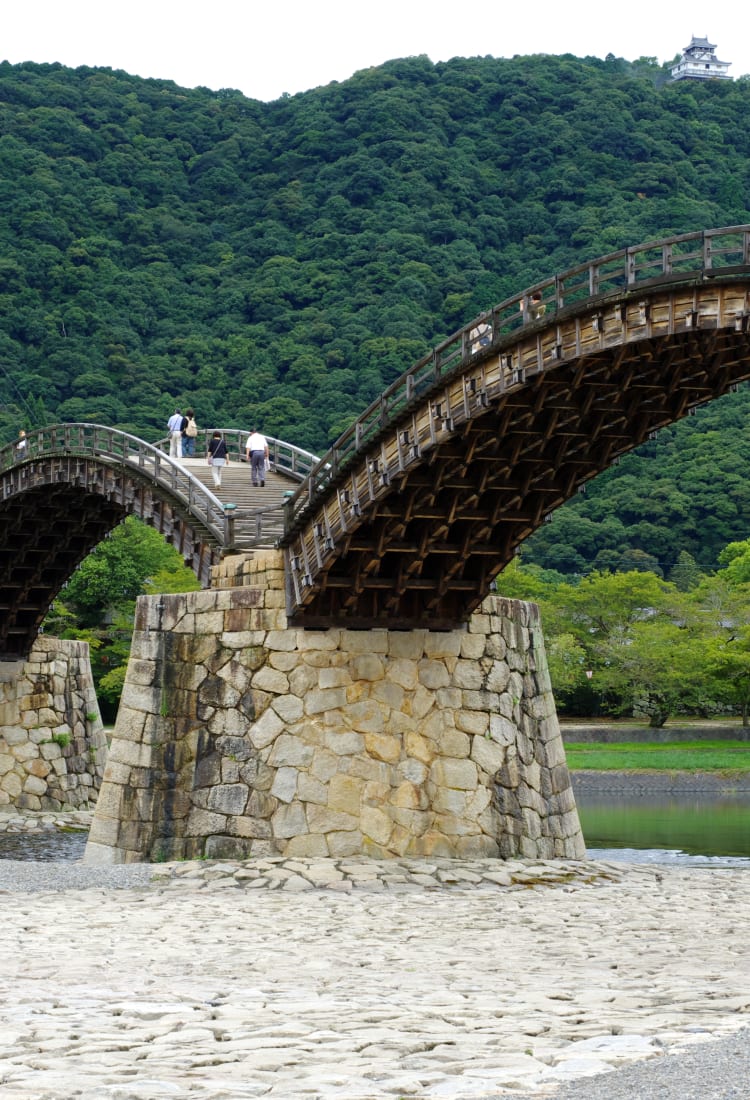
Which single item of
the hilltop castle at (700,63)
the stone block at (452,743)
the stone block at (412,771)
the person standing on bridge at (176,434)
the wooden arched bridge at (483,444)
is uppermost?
the hilltop castle at (700,63)

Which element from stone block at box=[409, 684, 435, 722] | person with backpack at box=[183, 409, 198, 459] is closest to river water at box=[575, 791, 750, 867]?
stone block at box=[409, 684, 435, 722]

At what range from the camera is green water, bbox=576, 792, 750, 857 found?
109 ft

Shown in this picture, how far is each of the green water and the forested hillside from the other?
28516mm

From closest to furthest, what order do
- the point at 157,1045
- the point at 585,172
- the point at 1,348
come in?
the point at 157,1045 → the point at 1,348 → the point at 585,172

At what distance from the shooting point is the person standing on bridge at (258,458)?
2904 cm

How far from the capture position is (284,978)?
13.9m

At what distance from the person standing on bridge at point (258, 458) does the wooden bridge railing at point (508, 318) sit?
490 cm

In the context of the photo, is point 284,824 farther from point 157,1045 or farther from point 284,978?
point 157,1045

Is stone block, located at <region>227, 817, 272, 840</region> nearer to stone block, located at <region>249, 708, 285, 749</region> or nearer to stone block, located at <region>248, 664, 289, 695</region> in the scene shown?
stone block, located at <region>249, 708, 285, 749</region>

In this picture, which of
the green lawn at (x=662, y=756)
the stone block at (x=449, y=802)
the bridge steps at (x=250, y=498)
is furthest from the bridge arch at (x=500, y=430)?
the green lawn at (x=662, y=756)

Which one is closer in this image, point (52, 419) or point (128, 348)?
point (52, 419)

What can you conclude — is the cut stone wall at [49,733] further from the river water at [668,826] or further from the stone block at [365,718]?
the stone block at [365,718]

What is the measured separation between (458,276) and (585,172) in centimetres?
1686

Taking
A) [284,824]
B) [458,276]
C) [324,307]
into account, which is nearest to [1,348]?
[324,307]
